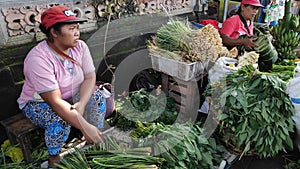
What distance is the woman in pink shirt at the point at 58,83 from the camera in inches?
86.7

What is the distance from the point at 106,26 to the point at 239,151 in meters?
2.44

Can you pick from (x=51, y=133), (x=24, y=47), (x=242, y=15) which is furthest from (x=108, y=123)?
(x=242, y=15)

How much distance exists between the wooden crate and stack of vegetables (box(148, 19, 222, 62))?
0.32 metres

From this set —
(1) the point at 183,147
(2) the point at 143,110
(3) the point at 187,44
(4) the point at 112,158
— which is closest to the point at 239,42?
(3) the point at 187,44

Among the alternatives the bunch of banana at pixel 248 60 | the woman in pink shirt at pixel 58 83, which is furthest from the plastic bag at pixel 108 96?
the bunch of banana at pixel 248 60

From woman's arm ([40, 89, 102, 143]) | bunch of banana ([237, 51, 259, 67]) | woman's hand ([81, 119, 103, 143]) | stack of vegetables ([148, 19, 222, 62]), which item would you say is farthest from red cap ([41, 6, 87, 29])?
bunch of banana ([237, 51, 259, 67])

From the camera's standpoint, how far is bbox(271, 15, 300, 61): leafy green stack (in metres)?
3.74

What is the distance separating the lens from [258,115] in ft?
7.46

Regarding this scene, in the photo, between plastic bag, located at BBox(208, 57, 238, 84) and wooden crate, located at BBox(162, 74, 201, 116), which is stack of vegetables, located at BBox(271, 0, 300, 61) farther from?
wooden crate, located at BBox(162, 74, 201, 116)

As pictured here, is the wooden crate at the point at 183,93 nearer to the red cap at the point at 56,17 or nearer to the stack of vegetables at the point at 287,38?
the red cap at the point at 56,17

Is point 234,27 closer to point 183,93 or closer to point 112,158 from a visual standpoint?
point 183,93

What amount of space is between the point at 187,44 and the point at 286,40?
1.79m

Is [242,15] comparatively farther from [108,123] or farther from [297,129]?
[108,123]

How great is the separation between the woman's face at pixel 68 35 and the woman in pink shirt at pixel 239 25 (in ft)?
6.92
